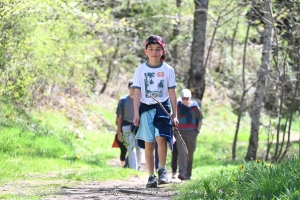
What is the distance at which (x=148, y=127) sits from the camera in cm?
884

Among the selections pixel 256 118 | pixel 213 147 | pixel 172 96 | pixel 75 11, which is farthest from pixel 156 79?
pixel 213 147

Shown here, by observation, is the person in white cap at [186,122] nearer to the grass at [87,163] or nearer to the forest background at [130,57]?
the grass at [87,163]

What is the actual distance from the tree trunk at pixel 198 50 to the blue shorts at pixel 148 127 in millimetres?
7170

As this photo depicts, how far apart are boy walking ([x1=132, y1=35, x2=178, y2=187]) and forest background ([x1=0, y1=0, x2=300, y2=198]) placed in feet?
8.68

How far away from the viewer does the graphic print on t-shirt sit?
879cm

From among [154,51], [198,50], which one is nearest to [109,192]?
[154,51]

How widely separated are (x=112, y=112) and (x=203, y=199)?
18.0 m

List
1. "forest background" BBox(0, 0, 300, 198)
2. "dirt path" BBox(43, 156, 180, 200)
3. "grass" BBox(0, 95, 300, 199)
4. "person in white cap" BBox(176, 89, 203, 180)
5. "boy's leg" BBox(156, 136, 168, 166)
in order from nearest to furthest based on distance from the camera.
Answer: "grass" BBox(0, 95, 300, 199) < "dirt path" BBox(43, 156, 180, 200) < "boy's leg" BBox(156, 136, 168, 166) < "person in white cap" BBox(176, 89, 203, 180) < "forest background" BBox(0, 0, 300, 198)

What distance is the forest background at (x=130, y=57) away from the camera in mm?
13156

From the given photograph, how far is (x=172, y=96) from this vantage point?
877 cm

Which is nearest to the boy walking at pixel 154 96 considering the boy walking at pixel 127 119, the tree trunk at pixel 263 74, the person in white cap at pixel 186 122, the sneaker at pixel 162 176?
the sneaker at pixel 162 176

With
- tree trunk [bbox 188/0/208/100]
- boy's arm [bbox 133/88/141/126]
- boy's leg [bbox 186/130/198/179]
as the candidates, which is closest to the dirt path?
boy's arm [bbox 133/88/141/126]

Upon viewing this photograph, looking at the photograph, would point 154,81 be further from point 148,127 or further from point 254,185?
point 254,185

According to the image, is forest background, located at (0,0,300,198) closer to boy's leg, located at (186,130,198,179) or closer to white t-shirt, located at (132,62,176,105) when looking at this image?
white t-shirt, located at (132,62,176,105)
